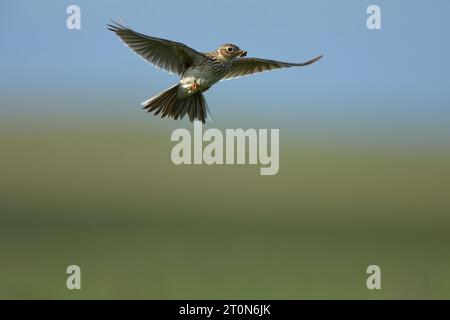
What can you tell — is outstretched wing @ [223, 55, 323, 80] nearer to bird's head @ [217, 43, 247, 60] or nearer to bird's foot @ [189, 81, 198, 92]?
bird's head @ [217, 43, 247, 60]

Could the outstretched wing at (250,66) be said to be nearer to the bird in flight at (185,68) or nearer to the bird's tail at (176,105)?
the bird in flight at (185,68)

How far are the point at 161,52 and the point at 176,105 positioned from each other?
211mm

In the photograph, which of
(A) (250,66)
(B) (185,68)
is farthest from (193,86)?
(A) (250,66)

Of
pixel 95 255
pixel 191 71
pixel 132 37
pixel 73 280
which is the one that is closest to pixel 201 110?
pixel 191 71

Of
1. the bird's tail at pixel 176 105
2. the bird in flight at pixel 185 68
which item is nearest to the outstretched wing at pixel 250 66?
the bird in flight at pixel 185 68

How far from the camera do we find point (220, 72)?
3502 mm

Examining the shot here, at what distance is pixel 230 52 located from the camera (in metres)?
3.49

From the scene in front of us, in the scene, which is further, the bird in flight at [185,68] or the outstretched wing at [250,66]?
the outstretched wing at [250,66]

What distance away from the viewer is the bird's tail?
349 cm

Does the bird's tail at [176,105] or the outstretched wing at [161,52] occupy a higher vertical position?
the outstretched wing at [161,52]

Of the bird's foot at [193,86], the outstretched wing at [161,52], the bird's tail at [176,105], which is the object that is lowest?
the bird's tail at [176,105]

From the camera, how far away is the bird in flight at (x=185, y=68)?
3.43 m

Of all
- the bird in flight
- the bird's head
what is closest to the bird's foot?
the bird in flight

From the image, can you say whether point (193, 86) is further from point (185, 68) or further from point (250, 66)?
point (250, 66)
